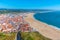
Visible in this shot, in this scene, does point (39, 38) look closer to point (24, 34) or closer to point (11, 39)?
point (24, 34)

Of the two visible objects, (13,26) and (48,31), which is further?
(48,31)

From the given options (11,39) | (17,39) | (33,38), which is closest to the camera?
(17,39)

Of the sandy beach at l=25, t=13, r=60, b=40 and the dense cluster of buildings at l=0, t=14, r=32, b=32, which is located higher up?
the dense cluster of buildings at l=0, t=14, r=32, b=32

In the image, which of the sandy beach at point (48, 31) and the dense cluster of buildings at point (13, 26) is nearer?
the dense cluster of buildings at point (13, 26)

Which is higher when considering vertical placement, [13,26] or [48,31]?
[13,26]

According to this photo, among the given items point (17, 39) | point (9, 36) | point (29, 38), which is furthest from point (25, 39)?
point (17, 39)

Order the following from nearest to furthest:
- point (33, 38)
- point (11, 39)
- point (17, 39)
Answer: point (17, 39) → point (11, 39) → point (33, 38)

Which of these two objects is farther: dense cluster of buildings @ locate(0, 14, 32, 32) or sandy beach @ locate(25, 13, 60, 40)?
sandy beach @ locate(25, 13, 60, 40)

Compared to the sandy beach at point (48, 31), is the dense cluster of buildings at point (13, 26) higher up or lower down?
higher up

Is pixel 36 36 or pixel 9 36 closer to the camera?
pixel 9 36
